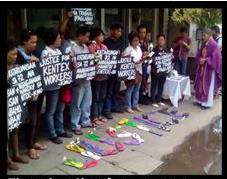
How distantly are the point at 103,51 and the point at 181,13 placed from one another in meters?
5.20

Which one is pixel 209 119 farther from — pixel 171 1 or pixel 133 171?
pixel 171 1

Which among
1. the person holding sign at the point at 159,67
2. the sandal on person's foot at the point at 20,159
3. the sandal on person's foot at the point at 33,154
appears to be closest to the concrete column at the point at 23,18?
the person holding sign at the point at 159,67

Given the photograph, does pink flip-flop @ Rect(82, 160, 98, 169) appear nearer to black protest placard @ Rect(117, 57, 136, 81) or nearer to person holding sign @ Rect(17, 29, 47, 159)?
person holding sign @ Rect(17, 29, 47, 159)

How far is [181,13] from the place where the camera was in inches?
376

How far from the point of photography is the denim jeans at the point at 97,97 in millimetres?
5348

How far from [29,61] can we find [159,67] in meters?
3.28

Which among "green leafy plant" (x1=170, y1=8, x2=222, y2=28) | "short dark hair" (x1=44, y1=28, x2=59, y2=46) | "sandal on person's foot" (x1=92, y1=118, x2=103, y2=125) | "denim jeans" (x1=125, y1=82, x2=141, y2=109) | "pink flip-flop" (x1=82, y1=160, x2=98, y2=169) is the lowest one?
"pink flip-flop" (x1=82, y1=160, x2=98, y2=169)

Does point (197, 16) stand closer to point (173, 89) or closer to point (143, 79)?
point (173, 89)

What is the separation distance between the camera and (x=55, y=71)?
439 cm

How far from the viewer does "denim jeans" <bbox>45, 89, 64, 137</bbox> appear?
4434 mm

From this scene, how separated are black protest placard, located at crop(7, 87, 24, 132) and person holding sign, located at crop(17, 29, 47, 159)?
1.02 ft

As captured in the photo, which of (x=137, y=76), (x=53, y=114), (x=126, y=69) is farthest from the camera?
(x=137, y=76)

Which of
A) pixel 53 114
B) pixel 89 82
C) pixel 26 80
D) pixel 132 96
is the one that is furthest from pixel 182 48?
pixel 26 80

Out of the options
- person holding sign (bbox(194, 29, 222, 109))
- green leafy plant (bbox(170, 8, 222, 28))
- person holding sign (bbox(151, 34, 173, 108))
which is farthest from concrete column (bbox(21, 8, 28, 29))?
green leafy plant (bbox(170, 8, 222, 28))
